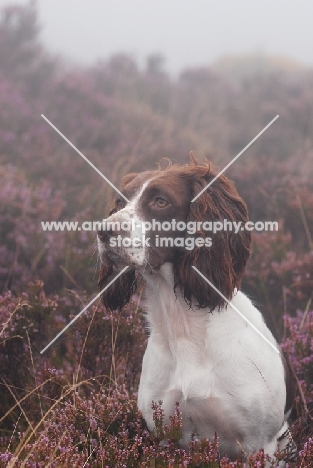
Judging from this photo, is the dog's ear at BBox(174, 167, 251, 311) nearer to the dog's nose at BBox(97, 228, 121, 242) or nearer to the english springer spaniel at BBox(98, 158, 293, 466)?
the english springer spaniel at BBox(98, 158, 293, 466)

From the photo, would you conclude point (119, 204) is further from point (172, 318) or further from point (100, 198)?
point (100, 198)

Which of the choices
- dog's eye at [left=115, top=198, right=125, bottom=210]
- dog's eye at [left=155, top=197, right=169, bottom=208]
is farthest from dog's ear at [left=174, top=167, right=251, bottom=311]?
dog's eye at [left=115, top=198, right=125, bottom=210]

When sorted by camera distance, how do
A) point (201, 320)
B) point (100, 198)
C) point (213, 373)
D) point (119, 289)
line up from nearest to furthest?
1. point (213, 373)
2. point (201, 320)
3. point (119, 289)
4. point (100, 198)

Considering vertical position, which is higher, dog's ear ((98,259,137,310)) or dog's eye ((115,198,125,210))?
dog's eye ((115,198,125,210))

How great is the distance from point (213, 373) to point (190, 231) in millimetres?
637

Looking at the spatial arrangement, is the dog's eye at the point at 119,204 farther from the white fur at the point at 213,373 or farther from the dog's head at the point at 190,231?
the white fur at the point at 213,373

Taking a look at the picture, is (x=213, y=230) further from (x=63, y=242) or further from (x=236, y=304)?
(x=63, y=242)

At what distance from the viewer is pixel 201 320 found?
2701mm

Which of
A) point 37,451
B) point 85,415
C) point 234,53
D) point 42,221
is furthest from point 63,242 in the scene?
point 234,53

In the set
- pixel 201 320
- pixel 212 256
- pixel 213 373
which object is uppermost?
pixel 212 256

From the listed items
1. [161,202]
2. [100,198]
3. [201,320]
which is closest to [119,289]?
[201,320]

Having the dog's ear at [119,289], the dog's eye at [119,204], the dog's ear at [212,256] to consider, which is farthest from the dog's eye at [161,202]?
the dog's ear at [119,289]

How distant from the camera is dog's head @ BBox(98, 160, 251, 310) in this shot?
2.57 meters

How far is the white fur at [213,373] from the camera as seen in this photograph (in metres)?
2.55
